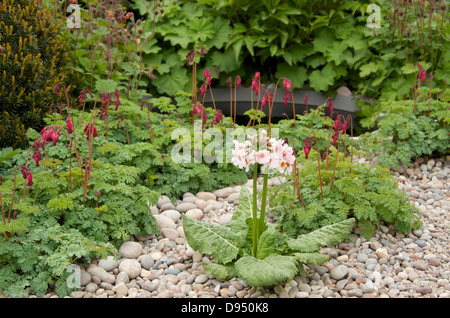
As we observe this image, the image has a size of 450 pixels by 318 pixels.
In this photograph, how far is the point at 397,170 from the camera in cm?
425

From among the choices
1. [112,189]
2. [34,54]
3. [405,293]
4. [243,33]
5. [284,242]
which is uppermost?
[243,33]

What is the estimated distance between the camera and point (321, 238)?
9.29ft

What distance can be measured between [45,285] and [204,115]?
6.28ft

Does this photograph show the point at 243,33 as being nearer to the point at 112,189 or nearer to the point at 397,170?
the point at 397,170

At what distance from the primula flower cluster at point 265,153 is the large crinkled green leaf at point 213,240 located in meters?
0.53

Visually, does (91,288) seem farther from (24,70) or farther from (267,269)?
(24,70)

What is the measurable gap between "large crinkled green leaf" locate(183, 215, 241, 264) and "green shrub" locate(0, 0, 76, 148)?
1776 millimetres

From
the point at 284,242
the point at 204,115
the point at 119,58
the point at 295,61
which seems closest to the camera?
the point at 284,242

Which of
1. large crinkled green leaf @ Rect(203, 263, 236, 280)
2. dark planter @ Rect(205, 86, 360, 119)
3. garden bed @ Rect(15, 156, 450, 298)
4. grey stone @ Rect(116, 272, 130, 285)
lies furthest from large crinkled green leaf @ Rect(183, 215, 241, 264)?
dark planter @ Rect(205, 86, 360, 119)

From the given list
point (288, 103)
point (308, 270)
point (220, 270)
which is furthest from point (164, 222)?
point (288, 103)

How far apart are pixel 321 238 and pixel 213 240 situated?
597 mm

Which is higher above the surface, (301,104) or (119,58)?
(119,58)

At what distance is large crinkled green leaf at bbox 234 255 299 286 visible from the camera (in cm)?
244

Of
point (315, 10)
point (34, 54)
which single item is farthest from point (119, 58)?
point (315, 10)
